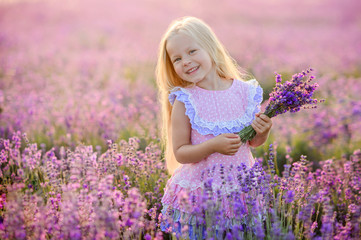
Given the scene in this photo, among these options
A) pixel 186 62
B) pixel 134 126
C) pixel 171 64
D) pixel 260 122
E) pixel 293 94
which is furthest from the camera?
pixel 134 126

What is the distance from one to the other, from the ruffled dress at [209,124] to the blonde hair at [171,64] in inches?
6.3

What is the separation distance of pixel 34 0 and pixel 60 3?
1.48m

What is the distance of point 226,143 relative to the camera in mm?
2395

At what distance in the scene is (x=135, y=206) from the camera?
75.2 inches

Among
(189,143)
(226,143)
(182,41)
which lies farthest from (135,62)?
(226,143)

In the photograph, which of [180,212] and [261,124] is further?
[180,212]

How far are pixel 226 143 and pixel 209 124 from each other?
0.84 ft

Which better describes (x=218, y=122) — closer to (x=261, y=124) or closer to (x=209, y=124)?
(x=209, y=124)

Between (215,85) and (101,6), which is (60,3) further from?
(215,85)

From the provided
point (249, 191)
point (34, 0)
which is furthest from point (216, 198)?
point (34, 0)

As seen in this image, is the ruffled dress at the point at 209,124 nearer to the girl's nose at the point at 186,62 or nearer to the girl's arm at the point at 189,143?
the girl's arm at the point at 189,143

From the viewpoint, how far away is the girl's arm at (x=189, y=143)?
2412mm

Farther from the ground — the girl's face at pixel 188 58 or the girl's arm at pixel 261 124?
the girl's face at pixel 188 58

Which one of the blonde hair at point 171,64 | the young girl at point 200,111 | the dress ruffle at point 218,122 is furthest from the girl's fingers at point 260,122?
the blonde hair at point 171,64
